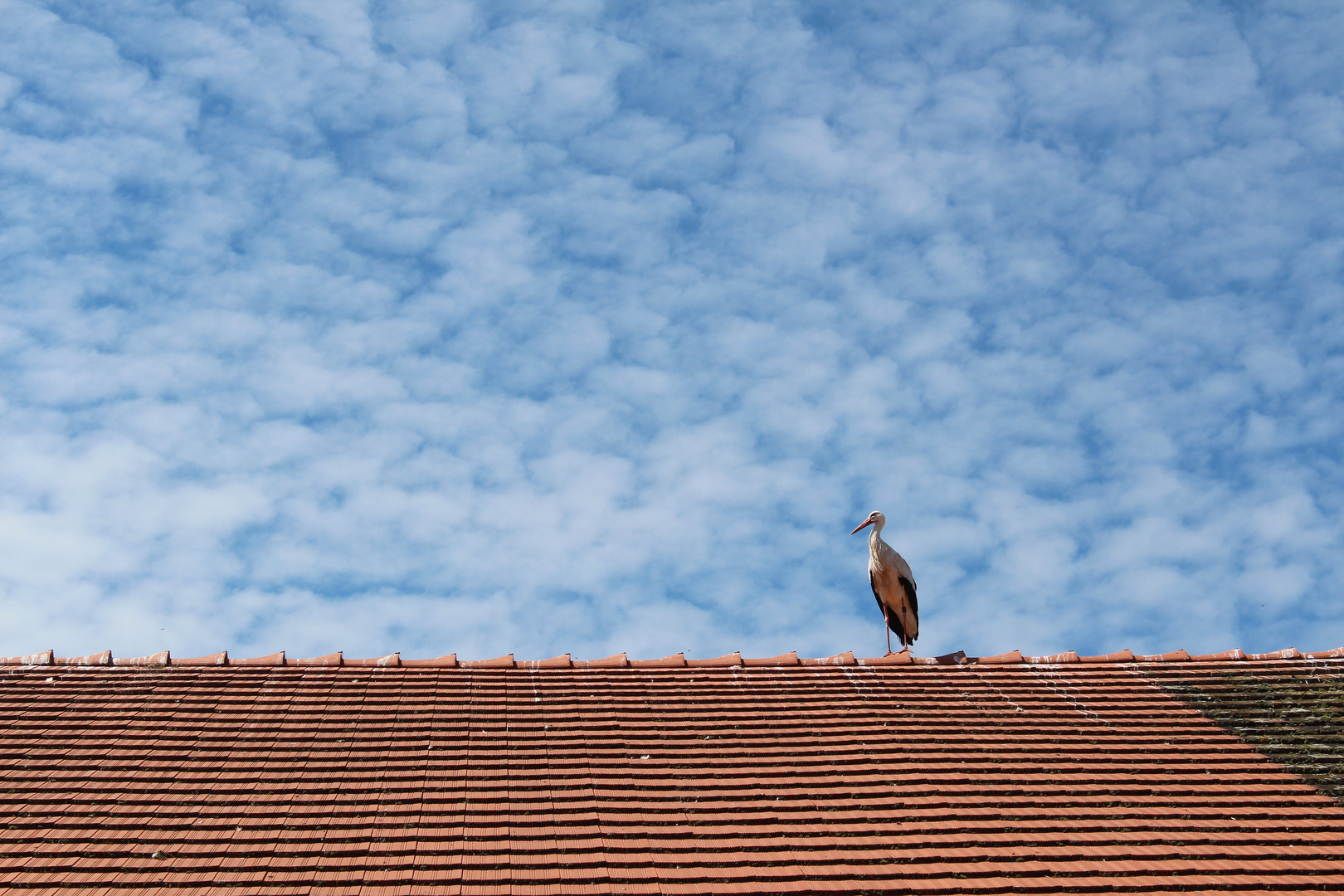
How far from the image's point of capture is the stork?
12000 millimetres

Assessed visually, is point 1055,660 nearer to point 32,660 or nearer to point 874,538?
point 874,538

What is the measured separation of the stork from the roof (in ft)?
9.04

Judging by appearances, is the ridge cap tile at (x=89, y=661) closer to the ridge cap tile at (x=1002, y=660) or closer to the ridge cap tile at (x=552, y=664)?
the ridge cap tile at (x=552, y=664)

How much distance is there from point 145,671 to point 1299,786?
9155mm

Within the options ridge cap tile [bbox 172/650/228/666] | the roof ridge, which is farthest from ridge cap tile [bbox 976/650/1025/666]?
ridge cap tile [bbox 172/650/228/666]

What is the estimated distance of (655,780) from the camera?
23.4 feet

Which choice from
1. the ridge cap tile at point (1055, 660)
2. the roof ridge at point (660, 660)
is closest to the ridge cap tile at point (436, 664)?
the roof ridge at point (660, 660)

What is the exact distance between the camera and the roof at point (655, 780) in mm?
6062

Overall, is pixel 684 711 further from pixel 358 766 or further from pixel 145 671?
pixel 145 671

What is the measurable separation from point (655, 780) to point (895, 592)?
5662mm

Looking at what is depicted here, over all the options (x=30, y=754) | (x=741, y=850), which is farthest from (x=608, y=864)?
(x=30, y=754)

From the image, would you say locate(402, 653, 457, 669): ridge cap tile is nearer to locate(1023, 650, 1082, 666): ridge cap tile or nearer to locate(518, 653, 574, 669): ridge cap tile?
locate(518, 653, 574, 669): ridge cap tile

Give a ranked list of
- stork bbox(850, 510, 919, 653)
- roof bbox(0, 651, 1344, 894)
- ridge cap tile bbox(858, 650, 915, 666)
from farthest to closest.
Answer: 1. stork bbox(850, 510, 919, 653)
2. ridge cap tile bbox(858, 650, 915, 666)
3. roof bbox(0, 651, 1344, 894)

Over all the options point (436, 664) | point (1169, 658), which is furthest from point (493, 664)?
point (1169, 658)
